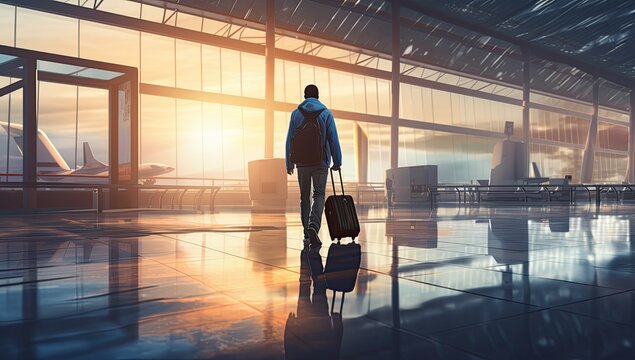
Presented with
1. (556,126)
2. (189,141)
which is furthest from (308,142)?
(556,126)

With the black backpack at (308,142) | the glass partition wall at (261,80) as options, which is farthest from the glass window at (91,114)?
the black backpack at (308,142)

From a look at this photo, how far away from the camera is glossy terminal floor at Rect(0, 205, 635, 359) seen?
5.56ft

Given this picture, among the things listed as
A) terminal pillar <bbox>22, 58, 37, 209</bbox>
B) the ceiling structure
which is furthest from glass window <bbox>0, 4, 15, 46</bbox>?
terminal pillar <bbox>22, 58, 37, 209</bbox>

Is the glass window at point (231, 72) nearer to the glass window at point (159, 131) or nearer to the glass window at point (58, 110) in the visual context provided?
the glass window at point (159, 131)

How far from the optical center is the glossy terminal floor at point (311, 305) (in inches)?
66.7

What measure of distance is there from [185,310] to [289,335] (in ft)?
2.01

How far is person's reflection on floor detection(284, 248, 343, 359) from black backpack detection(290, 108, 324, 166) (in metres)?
2.25

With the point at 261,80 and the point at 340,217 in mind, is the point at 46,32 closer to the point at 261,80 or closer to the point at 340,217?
the point at 261,80

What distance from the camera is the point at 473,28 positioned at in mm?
25984

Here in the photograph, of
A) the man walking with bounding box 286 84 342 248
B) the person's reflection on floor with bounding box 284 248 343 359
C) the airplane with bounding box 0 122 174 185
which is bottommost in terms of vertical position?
the person's reflection on floor with bounding box 284 248 343 359

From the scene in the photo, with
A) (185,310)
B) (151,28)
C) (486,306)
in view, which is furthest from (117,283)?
(151,28)

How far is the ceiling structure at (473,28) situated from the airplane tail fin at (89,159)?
30.8 feet

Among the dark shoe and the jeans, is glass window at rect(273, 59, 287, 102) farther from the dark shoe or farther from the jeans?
the dark shoe

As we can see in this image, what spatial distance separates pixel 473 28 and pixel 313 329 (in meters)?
26.7
